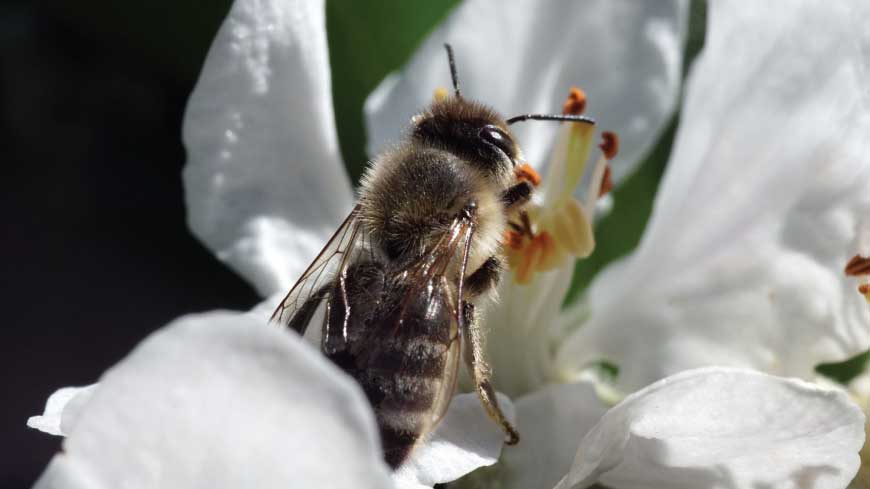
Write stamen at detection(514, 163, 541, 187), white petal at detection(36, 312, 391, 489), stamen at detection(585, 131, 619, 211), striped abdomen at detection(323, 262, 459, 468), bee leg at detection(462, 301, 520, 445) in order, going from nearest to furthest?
white petal at detection(36, 312, 391, 489), striped abdomen at detection(323, 262, 459, 468), bee leg at detection(462, 301, 520, 445), stamen at detection(514, 163, 541, 187), stamen at detection(585, 131, 619, 211)

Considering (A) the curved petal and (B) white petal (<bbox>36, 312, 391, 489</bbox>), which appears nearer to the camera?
(B) white petal (<bbox>36, 312, 391, 489</bbox>)

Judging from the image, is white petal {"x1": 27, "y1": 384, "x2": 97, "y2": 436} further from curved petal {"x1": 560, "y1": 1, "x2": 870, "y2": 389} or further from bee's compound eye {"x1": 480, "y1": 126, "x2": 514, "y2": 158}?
curved petal {"x1": 560, "y1": 1, "x2": 870, "y2": 389}

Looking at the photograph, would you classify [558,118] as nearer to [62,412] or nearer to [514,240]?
[514,240]

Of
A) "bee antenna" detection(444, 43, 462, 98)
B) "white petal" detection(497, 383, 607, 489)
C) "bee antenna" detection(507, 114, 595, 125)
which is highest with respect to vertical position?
"bee antenna" detection(444, 43, 462, 98)

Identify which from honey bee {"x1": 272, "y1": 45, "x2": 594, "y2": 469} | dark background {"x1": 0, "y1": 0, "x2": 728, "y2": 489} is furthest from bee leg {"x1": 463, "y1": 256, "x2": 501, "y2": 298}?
dark background {"x1": 0, "y1": 0, "x2": 728, "y2": 489}

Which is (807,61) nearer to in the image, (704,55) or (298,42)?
(704,55)

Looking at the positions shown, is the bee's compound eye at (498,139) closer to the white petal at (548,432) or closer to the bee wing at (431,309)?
the bee wing at (431,309)
